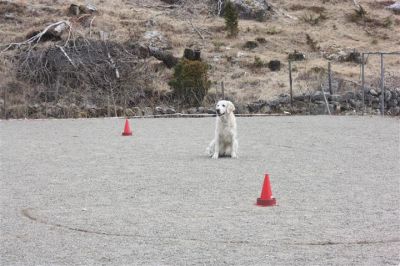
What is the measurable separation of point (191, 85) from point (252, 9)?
74.9ft

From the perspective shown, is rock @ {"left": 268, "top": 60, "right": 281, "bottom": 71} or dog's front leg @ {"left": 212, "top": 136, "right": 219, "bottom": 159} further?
rock @ {"left": 268, "top": 60, "right": 281, "bottom": 71}

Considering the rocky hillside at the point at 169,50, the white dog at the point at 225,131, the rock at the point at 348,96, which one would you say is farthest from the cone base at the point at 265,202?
the rock at the point at 348,96

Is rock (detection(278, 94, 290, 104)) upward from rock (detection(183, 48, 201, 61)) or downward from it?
downward

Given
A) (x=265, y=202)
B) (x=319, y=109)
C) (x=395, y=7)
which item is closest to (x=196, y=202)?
(x=265, y=202)

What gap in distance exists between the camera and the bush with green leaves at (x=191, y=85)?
32.4 meters

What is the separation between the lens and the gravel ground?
7594 millimetres

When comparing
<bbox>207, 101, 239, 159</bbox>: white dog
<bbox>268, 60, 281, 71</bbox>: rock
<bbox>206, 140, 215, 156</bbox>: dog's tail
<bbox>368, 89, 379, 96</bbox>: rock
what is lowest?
<bbox>206, 140, 215, 156</bbox>: dog's tail

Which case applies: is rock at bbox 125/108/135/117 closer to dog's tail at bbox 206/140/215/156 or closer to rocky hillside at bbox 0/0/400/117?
rocky hillside at bbox 0/0/400/117

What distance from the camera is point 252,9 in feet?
178

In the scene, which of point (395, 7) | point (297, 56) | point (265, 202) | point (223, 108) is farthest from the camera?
point (395, 7)

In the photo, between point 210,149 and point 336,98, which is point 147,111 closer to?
point 336,98

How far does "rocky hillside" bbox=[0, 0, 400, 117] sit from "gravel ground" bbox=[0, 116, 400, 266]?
13.2m

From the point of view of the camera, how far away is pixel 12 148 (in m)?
18.4

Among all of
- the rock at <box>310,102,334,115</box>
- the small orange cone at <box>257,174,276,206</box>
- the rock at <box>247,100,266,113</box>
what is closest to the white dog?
the small orange cone at <box>257,174,276,206</box>
